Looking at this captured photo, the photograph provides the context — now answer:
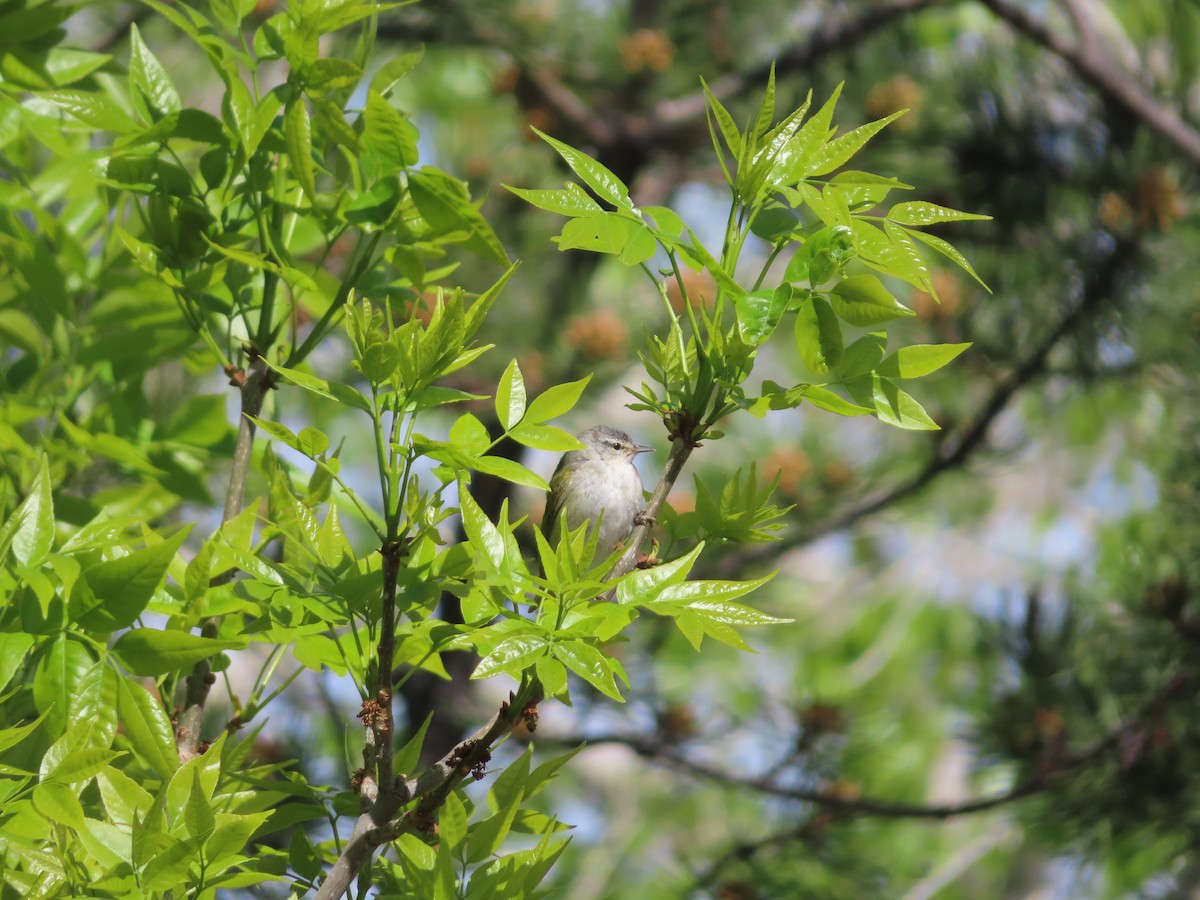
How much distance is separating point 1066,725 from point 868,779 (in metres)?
0.53

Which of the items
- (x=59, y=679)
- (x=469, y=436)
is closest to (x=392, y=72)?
(x=469, y=436)

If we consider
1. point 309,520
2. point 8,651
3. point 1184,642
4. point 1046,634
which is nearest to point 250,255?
point 309,520

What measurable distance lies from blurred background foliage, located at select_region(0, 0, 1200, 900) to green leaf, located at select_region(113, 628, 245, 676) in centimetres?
156

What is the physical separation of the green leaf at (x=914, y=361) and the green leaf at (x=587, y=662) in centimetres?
37

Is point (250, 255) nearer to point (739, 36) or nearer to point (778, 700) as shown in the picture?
point (778, 700)

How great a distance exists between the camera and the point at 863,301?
3.34 feet

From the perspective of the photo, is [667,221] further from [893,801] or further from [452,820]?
[893,801]

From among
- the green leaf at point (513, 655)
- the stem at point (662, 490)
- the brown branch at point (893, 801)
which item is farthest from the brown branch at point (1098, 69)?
the green leaf at point (513, 655)

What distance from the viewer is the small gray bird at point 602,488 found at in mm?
2721

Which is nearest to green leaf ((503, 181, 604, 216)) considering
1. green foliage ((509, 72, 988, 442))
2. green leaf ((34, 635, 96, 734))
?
green foliage ((509, 72, 988, 442))

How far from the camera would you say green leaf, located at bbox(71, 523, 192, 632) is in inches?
40.8

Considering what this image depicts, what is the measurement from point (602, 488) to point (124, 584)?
1.85 meters

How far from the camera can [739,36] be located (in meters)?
3.61

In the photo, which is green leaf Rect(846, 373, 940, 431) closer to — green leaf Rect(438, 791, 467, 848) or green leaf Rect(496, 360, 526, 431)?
green leaf Rect(496, 360, 526, 431)
